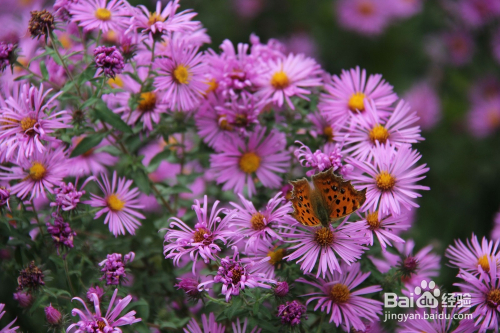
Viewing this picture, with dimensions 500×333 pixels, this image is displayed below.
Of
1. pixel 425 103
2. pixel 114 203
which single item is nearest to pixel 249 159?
pixel 114 203

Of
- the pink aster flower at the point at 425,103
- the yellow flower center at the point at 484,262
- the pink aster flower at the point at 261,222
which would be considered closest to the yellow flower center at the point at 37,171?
the pink aster flower at the point at 261,222

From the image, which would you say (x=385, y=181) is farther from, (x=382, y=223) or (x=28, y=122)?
(x=28, y=122)

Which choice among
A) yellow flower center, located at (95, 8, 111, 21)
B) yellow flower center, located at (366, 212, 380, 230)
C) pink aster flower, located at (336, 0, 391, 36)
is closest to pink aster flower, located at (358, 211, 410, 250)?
yellow flower center, located at (366, 212, 380, 230)

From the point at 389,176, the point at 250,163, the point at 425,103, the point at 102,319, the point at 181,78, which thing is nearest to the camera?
the point at 102,319

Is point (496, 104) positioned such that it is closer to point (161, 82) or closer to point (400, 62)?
point (400, 62)

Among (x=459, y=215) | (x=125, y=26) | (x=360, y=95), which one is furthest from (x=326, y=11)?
(x=125, y=26)

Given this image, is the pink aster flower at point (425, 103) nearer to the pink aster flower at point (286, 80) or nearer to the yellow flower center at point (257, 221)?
the pink aster flower at point (286, 80)
